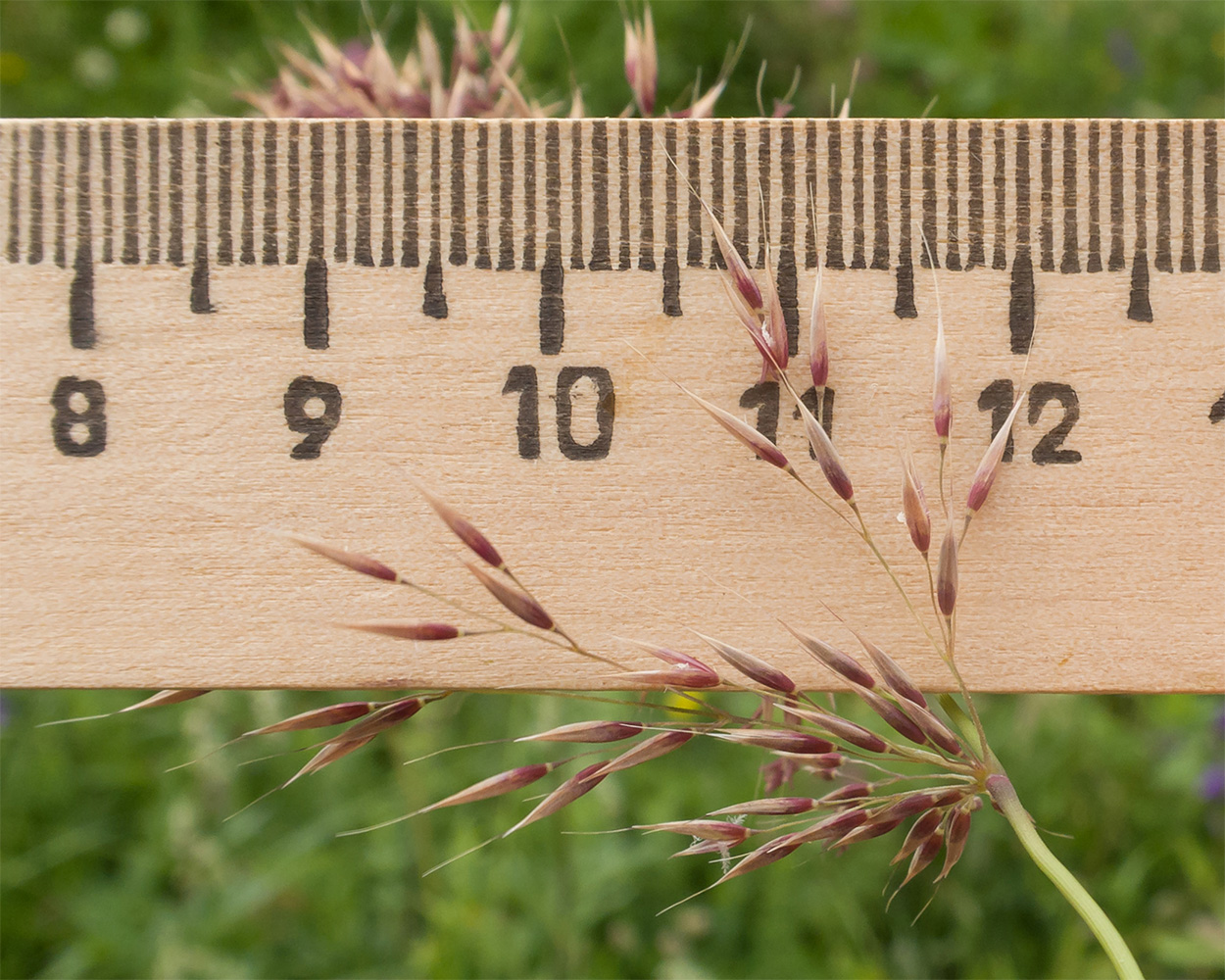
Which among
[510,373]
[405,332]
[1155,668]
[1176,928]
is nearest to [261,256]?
[405,332]

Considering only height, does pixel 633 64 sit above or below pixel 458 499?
Answer: above

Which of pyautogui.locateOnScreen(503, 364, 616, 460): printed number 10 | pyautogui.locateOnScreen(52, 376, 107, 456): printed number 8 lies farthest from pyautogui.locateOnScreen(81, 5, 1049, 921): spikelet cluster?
pyautogui.locateOnScreen(52, 376, 107, 456): printed number 8

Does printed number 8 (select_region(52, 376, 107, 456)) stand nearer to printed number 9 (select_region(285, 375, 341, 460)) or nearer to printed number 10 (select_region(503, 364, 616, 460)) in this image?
printed number 9 (select_region(285, 375, 341, 460))

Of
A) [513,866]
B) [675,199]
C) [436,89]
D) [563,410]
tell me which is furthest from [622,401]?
[513,866]

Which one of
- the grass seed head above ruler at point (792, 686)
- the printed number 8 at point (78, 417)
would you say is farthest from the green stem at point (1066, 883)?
the printed number 8 at point (78, 417)

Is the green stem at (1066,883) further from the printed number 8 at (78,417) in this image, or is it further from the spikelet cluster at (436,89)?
the printed number 8 at (78,417)

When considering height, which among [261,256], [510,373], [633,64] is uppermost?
[633,64]

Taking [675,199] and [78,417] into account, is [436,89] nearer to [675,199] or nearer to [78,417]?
[675,199]

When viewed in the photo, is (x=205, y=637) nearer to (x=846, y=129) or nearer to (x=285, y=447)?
(x=285, y=447)
